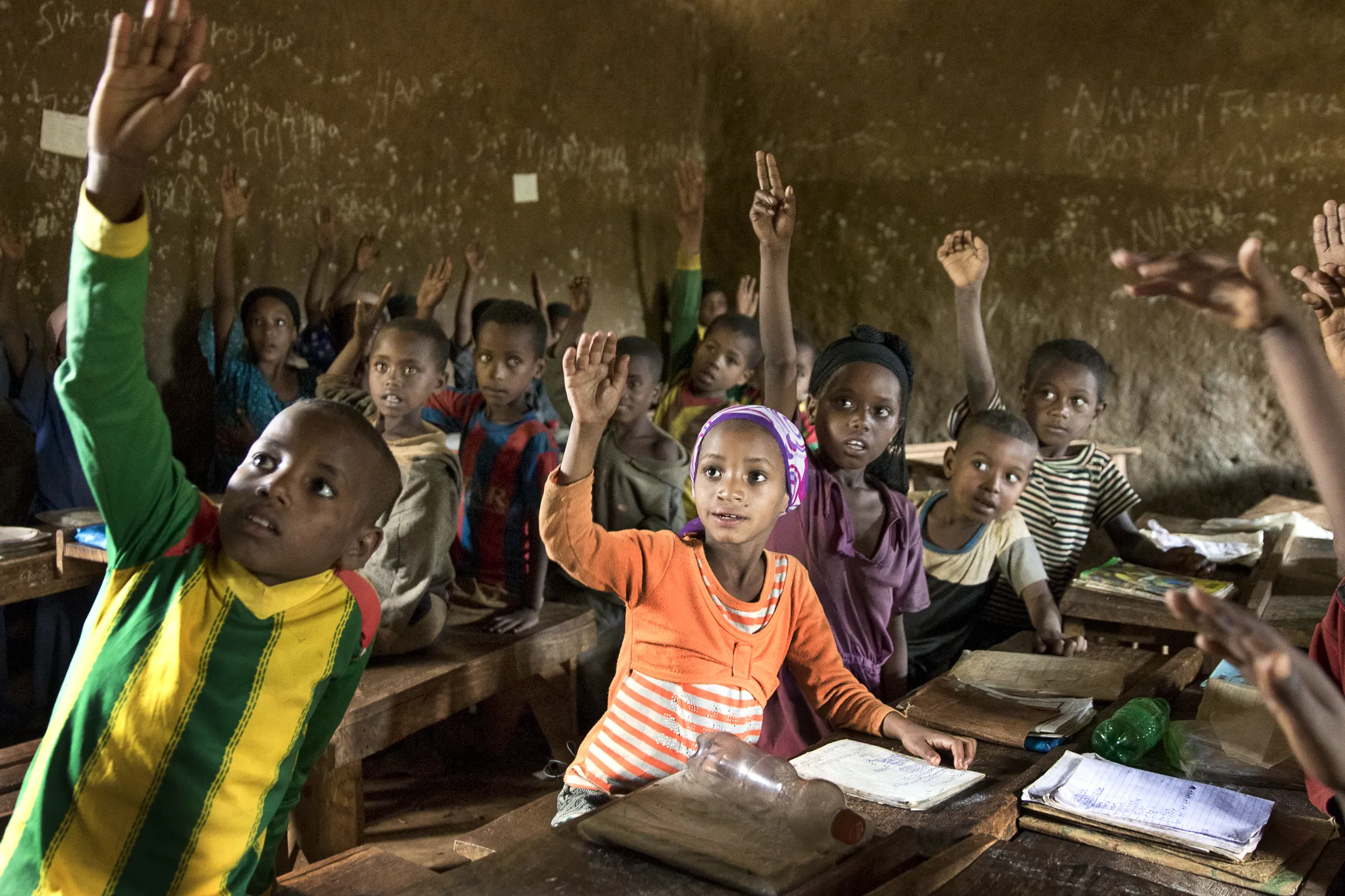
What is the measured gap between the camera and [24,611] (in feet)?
13.2

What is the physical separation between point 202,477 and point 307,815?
2.70m

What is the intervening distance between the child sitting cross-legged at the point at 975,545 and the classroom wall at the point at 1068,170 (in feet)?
11.8

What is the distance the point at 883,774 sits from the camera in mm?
1830

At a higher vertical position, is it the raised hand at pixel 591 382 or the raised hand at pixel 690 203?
the raised hand at pixel 690 203

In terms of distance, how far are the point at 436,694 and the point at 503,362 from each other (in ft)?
3.90

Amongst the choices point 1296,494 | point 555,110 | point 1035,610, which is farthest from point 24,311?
point 1296,494

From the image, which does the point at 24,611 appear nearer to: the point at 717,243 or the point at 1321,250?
the point at 1321,250

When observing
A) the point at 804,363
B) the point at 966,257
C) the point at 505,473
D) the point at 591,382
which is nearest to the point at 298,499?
the point at 591,382

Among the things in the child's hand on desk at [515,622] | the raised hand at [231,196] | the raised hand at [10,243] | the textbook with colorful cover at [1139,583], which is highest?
the raised hand at [231,196]

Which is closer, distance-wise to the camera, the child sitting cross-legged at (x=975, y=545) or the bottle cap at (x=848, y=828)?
the bottle cap at (x=848, y=828)

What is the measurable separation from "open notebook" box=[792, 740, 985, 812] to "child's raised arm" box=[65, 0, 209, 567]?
108 centimetres

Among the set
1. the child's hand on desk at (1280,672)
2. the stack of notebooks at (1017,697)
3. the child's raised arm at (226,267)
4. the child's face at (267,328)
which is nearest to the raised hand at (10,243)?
the child's raised arm at (226,267)

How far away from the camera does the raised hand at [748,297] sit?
6816mm

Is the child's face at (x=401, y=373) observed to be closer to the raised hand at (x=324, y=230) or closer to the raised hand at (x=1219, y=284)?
the raised hand at (x=324, y=230)
